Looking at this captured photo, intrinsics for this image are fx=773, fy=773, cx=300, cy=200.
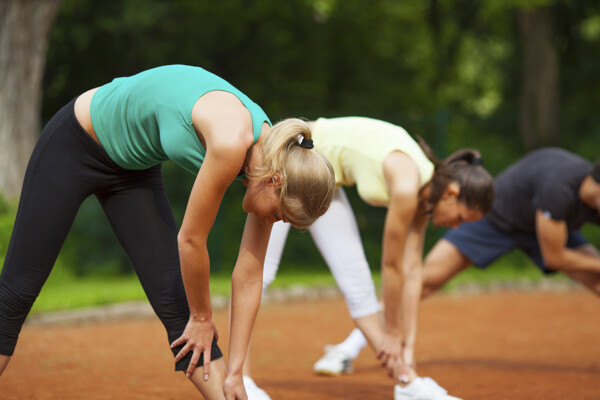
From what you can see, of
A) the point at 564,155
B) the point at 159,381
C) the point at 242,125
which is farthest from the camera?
the point at 564,155

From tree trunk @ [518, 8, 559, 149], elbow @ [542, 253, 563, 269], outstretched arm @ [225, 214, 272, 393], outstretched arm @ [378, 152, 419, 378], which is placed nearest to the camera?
outstretched arm @ [225, 214, 272, 393]

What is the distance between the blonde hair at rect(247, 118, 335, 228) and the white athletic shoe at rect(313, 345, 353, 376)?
257 cm

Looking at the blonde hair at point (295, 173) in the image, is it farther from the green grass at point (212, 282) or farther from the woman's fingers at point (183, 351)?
the green grass at point (212, 282)

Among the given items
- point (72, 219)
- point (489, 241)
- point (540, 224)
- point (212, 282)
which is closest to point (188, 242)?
point (72, 219)

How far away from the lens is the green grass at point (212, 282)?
8336mm

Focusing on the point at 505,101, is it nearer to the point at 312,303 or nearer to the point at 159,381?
the point at 312,303

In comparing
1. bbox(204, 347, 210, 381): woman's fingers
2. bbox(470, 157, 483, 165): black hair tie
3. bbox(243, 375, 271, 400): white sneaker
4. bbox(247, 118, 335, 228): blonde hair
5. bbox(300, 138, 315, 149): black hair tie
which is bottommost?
bbox(243, 375, 271, 400): white sneaker

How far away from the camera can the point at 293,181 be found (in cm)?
271

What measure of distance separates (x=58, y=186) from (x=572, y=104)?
58.8ft

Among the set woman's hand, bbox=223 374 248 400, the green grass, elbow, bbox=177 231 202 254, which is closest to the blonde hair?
elbow, bbox=177 231 202 254

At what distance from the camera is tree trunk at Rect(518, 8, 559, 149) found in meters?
15.3

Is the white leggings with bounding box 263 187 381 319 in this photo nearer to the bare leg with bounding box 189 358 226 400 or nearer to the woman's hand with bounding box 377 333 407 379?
the woman's hand with bounding box 377 333 407 379

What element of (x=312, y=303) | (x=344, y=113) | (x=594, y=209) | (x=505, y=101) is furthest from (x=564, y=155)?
(x=505, y=101)

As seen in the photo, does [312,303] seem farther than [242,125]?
Yes
